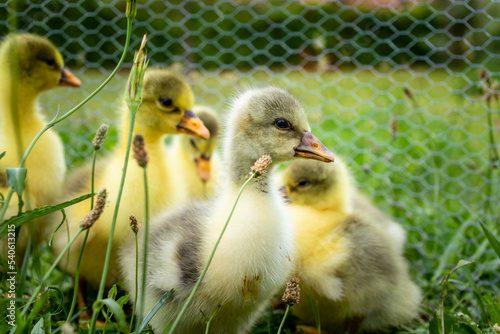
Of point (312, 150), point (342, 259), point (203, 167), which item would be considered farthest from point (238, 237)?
point (203, 167)

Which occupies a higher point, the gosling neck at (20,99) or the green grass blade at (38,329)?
the gosling neck at (20,99)

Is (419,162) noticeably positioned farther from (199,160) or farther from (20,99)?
(20,99)

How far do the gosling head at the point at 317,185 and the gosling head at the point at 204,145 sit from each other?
48 centimetres

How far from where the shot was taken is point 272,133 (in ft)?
5.11

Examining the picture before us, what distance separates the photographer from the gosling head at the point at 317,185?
6.63 feet

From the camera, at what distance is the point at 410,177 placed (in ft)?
9.03

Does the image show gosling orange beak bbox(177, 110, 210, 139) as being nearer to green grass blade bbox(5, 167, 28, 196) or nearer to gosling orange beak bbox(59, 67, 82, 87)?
gosling orange beak bbox(59, 67, 82, 87)

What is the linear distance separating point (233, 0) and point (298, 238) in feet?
8.44

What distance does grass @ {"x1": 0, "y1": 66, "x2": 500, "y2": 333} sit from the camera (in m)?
2.14

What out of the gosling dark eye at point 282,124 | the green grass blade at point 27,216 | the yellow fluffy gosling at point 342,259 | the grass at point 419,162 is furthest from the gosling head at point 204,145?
the green grass blade at point 27,216

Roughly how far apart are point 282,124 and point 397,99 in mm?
2050

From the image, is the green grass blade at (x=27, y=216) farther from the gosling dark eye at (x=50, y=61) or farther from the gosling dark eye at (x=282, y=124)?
the gosling dark eye at (x=50, y=61)

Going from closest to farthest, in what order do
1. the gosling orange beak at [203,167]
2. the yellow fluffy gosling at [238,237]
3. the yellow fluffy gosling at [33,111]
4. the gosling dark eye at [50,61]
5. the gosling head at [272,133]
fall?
1. the yellow fluffy gosling at [238,237]
2. the gosling head at [272,133]
3. the yellow fluffy gosling at [33,111]
4. the gosling dark eye at [50,61]
5. the gosling orange beak at [203,167]

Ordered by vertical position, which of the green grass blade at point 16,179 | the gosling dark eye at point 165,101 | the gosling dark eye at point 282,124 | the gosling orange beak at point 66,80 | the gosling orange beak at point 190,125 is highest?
the gosling orange beak at point 66,80
